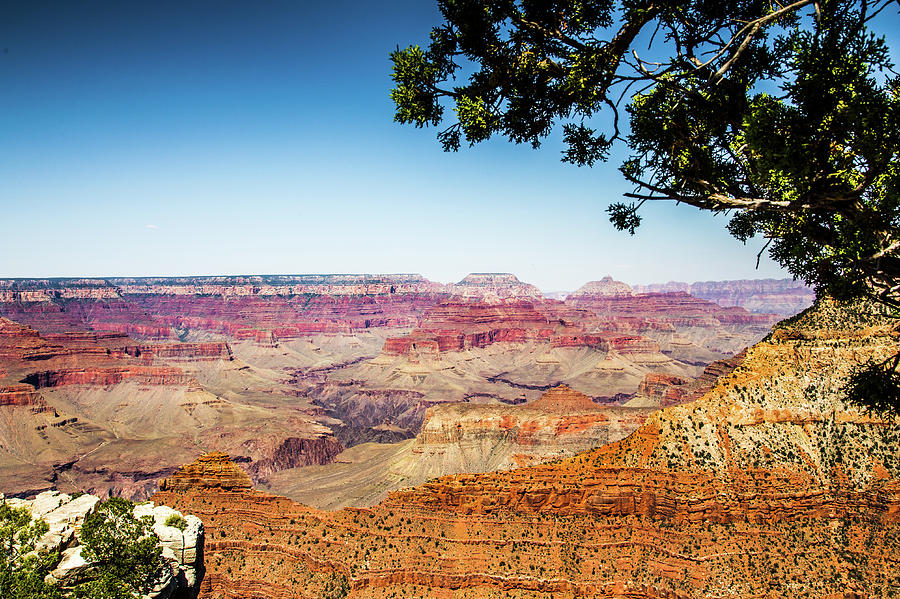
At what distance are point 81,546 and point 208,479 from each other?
24543 mm

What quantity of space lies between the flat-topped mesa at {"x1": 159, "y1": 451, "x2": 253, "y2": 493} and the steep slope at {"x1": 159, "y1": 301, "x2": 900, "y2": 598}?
276 cm

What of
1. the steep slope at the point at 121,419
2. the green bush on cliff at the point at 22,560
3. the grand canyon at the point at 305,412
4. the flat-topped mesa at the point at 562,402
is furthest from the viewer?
the steep slope at the point at 121,419

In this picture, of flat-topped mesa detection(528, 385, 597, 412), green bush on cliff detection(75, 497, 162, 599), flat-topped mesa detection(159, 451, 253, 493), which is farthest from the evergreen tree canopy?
flat-topped mesa detection(528, 385, 597, 412)

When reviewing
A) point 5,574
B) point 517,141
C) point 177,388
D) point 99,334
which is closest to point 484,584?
point 5,574

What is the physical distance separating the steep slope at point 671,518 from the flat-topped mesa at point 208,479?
9.04 feet

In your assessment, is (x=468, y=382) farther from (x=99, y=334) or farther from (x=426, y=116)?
(x=426, y=116)

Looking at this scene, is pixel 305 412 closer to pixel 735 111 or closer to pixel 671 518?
pixel 671 518

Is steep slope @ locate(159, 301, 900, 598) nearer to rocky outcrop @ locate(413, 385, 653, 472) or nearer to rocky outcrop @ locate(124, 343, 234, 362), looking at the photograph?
rocky outcrop @ locate(413, 385, 653, 472)

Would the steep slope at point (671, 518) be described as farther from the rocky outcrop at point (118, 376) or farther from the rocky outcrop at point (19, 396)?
the rocky outcrop at point (118, 376)

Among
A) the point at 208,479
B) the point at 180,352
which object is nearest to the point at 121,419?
the point at 180,352

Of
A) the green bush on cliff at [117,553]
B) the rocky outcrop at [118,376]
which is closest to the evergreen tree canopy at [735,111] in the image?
the green bush on cliff at [117,553]

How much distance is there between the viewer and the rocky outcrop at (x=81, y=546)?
46.9 ft

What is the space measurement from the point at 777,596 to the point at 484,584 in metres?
13.4

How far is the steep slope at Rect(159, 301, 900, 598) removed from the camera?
2648 cm
